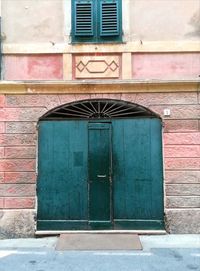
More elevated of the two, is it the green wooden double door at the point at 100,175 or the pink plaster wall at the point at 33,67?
the pink plaster wall at the point at 33,67

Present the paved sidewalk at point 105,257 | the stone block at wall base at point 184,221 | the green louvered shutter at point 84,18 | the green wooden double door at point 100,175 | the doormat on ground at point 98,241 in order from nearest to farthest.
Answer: the paved sidewalk at point 105,257 < the doormat on ground at point 98,241 < the stone block at wall base at point 184,221 < the green wooden double door at point 100,175 < the green louvered shutter at point 84,18

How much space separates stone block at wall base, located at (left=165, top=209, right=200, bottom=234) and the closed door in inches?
51.2

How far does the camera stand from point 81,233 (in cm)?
874

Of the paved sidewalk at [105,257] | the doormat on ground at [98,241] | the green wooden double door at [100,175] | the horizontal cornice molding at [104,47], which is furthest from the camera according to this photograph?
the horizontal cornice molding at [104,47]

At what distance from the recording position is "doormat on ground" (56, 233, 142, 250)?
25.8ft

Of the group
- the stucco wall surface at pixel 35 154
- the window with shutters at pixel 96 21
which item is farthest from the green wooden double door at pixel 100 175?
the window with shutters at pixel 96 21

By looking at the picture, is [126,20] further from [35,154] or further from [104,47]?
[35,154]

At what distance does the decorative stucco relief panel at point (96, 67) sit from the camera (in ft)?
29.5

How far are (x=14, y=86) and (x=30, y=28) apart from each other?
1368 mm

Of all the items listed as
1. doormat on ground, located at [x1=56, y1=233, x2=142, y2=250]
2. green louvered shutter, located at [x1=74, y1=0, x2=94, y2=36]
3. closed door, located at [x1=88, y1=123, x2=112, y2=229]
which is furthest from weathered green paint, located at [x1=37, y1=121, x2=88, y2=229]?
green louvered shutter, located at [x1=74, y1=0, x2=94, y2=36]

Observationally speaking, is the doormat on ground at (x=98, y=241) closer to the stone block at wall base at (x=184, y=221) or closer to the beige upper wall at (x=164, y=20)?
the stone block at wall base at (x=184, y=221)

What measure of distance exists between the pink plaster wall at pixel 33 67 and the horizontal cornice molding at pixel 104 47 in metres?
0.13

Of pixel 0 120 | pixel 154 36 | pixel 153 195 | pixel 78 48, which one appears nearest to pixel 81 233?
pixel 153 195

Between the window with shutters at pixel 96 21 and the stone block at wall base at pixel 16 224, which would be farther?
the window with shutters at pixel 96 21
